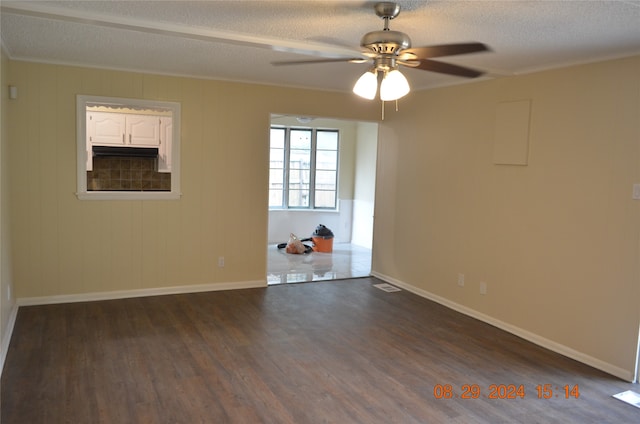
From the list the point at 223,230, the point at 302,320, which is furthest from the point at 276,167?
the point at 302,320

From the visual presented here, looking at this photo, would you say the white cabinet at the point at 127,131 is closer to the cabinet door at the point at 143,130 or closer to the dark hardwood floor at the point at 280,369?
the cabinet door at the point at 143,130

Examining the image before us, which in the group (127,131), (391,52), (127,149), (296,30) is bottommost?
(127,149)

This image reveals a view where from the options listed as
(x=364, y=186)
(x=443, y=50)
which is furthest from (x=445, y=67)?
(x=364, y=186)

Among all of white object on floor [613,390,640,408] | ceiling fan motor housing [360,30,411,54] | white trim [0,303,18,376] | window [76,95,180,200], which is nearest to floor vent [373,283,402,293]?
white object on floor [613,390,640,408]

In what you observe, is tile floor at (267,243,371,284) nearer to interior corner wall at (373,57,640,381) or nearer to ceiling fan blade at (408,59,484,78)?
interior corner wall at (373,57,640,381)

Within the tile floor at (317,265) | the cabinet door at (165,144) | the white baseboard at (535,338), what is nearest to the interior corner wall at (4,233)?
the cabinet door at (165,144)

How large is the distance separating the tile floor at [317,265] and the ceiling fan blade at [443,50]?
3.81m

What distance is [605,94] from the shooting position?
365cm

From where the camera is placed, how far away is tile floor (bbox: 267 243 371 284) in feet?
20.5

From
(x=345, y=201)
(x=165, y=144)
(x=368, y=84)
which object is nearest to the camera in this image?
(x=368, y=84)

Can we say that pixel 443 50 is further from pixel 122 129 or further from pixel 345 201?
pixel 345 201

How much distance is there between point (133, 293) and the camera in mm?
5113

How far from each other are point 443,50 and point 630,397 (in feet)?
8.44

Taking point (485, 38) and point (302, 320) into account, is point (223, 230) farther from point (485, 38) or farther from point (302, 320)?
point (485, 38)
